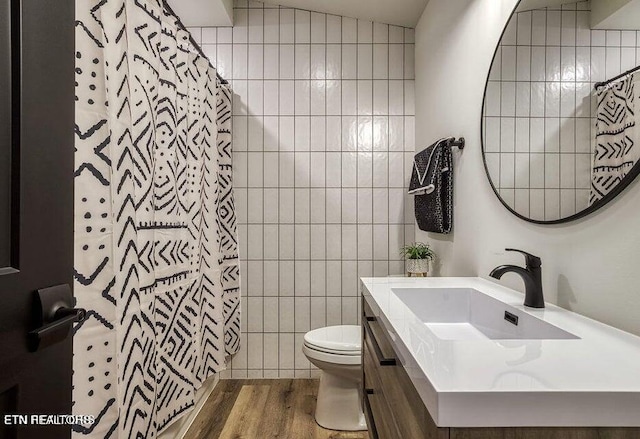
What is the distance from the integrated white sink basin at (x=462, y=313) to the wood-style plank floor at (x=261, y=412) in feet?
3.29

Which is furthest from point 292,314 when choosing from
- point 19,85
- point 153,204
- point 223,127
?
point 19,85

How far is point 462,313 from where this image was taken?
4.74 ft

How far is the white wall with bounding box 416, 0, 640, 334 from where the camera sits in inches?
38.4

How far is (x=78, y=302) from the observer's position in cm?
106

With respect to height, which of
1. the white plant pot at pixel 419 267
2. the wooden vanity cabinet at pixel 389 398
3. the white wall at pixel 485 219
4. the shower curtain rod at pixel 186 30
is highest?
the shower curtain rod at pixel 186 30

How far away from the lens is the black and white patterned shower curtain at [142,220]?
42.8 inches

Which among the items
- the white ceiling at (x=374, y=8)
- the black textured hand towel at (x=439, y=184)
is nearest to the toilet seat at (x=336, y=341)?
the black textured hand towel at (x=439, y=184)

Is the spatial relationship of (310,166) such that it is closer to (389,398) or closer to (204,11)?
(204,11)

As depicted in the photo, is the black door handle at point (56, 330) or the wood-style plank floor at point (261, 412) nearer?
the black door handle at point (56, 330)

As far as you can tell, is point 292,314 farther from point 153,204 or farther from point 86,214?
point 86,214

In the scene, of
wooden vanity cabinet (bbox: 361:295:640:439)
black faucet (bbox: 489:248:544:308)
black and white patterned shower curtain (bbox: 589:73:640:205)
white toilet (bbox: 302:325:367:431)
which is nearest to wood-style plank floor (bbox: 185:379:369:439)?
white toilet (bbox: 302:325:367:431)

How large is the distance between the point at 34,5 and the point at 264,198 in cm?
207

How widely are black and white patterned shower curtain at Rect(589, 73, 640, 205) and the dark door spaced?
1.19m

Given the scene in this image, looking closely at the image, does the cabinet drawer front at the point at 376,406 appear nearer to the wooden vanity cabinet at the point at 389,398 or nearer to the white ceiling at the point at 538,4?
the wooden vanity cabinet at the point at 389,398
